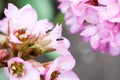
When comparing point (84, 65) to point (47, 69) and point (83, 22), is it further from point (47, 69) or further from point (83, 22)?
point (47, 69)

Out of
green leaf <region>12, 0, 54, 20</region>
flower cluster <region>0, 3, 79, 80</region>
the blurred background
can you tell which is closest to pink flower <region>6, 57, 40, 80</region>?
flower cluster <region>0, 3, 79, 80</region>

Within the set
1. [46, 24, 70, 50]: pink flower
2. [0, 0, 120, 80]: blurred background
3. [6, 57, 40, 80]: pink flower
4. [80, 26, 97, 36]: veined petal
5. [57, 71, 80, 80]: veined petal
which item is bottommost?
[0, 0, 120, 80]: blurred background

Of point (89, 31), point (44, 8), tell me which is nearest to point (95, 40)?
point (89, 31)

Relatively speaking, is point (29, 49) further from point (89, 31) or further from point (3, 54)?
point (89, 31)

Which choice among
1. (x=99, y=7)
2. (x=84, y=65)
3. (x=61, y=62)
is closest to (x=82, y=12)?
(x=99, y=7)

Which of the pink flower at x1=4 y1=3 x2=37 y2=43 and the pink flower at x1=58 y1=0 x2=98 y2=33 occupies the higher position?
the pink flower at x1=4 y1=3 x2=37 y2=43

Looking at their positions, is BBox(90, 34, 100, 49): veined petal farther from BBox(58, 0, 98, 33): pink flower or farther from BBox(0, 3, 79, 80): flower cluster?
BBox(0, 3, 79, 80): flower cluster
